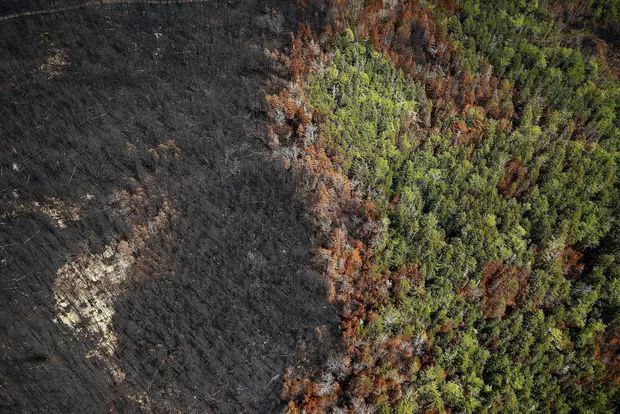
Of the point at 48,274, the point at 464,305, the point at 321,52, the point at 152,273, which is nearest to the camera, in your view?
the point at 48,274

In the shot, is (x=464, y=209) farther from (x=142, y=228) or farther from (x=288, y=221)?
(x=142, y=228)

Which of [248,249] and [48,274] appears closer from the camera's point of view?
[48,274]

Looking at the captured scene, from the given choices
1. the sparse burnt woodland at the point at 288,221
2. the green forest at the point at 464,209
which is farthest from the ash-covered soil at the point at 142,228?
the green forest at the point at 464,209

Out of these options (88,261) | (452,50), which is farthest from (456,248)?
(88,261)

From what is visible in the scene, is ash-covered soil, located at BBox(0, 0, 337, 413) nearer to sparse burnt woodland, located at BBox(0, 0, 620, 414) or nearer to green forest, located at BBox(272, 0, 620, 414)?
sparse burnt woodland, located at BBox(0, 0, 620, 414)

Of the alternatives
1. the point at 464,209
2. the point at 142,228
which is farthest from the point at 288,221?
the point at 464,209

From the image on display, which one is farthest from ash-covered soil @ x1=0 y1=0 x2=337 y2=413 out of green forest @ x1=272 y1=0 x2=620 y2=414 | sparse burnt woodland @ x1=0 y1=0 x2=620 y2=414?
green forest @ x1=272 y1=0 x2=620 y2=414

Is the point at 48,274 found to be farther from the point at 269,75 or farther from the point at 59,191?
the point at 269,75
